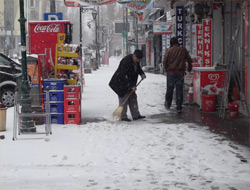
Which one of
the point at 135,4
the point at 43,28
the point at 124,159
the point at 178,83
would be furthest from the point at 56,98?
the point at 135,4

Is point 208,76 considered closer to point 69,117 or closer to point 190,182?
point 69,117

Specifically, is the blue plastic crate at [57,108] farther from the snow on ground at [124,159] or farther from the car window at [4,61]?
the car window at [4,61]

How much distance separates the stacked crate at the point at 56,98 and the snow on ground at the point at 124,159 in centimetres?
39

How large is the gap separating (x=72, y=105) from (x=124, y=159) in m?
3.54

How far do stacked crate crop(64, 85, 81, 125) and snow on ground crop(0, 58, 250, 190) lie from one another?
0.98 feet

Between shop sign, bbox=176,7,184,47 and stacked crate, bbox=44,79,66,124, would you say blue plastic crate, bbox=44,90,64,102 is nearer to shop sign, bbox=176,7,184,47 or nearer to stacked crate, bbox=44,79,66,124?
stacked crate, bbox=44,79,66,124

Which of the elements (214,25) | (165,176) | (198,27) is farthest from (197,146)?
(198,27)

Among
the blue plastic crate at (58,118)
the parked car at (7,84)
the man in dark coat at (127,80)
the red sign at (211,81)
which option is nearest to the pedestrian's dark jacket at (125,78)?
the man in dark coat at (127,80)

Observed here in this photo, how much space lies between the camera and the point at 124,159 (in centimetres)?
695

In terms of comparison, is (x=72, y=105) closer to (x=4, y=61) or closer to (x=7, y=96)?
(x=7, y=96)

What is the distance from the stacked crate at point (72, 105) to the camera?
10172 millimetres

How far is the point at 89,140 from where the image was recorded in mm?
8445

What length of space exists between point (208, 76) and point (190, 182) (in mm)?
6562

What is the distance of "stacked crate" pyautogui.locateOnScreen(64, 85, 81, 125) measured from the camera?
10.2 metres
